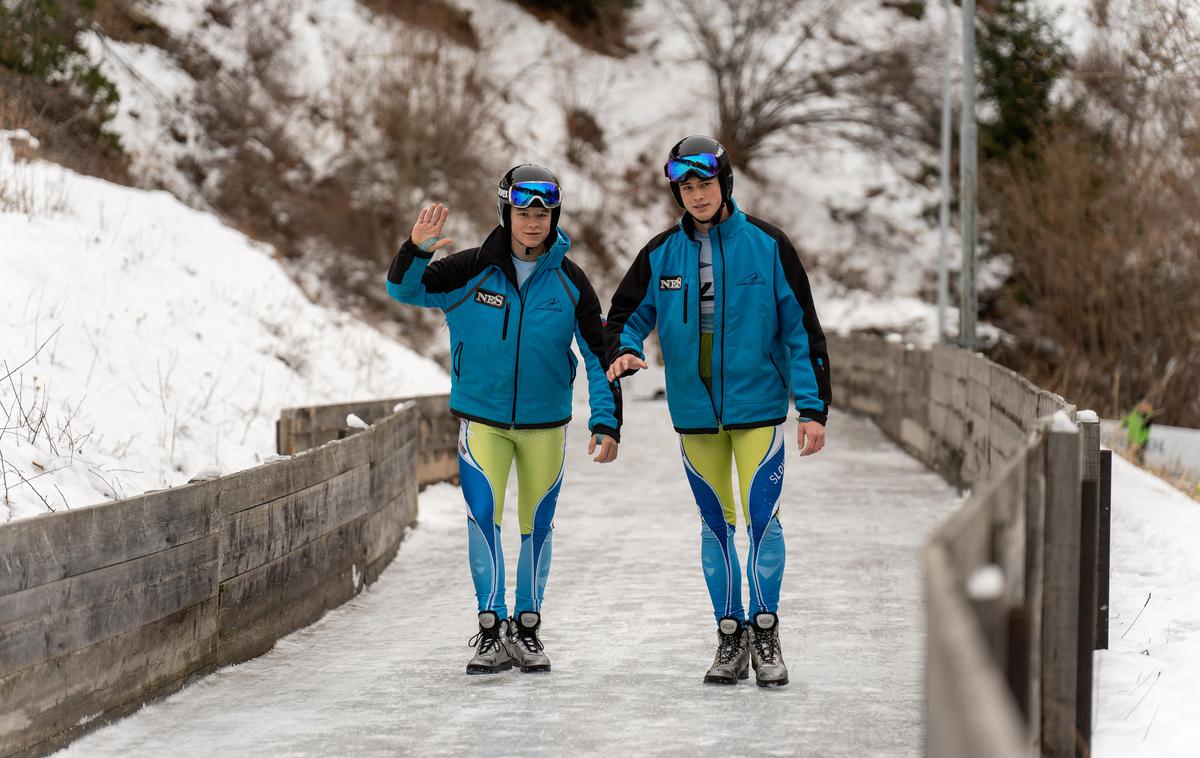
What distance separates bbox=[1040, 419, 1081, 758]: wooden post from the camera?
5.07 meters

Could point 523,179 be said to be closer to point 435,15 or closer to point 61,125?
point 61,125

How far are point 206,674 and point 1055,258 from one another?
904 inches

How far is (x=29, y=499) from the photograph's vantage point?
7918mm

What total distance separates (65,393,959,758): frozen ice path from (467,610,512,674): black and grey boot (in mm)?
73

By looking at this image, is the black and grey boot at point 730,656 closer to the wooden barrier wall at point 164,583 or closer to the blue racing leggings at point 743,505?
the blue racing leggings at point 743,505

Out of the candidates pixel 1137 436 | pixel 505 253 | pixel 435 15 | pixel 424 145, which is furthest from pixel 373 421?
pixel 435 15

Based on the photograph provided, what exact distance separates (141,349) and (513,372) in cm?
678

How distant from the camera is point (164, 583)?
644cm

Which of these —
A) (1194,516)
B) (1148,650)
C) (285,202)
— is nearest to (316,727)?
(1148,650)

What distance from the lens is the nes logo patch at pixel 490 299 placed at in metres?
7.16

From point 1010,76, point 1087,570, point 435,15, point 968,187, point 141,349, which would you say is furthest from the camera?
point 435,15

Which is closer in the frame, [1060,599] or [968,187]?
[1060,599]

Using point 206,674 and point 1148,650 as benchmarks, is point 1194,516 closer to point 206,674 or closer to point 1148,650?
point 1148,650

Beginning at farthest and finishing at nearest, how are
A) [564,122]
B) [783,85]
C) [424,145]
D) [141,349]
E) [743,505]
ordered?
1. [783,85]
2. [564,122]
3. [424,145]
4. [141,349]
5. [743,505]
